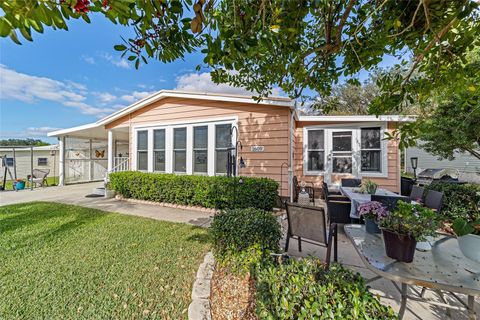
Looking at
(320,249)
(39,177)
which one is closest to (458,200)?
(320,249)

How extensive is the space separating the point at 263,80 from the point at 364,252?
104 inches

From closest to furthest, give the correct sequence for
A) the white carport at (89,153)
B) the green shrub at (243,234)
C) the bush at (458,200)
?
the green shrub at (243,234) → the bush at (458,200) → the white carport at (89,153)

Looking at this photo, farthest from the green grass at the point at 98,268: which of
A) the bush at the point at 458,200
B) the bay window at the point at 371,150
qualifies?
the bay window at the point at 371,150

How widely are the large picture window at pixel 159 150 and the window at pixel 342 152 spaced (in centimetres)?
631

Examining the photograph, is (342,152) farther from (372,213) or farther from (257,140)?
(372,213)

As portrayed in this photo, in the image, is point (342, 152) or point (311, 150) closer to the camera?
point (342, 152)

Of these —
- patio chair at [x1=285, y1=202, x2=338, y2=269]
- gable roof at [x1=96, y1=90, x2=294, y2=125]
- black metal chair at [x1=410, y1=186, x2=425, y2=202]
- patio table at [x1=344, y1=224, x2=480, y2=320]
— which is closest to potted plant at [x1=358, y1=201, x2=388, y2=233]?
patio table at [x1=344, y1=224, x2=480, y2=320]

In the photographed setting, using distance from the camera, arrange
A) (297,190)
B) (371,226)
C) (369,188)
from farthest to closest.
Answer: (297,190) < (369,188) < (371,226)

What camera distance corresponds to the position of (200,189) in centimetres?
593

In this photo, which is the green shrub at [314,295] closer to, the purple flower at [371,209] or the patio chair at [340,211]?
the purple flower at [371,209]

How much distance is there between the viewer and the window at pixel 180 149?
7.43 m

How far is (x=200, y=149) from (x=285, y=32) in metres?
5.48

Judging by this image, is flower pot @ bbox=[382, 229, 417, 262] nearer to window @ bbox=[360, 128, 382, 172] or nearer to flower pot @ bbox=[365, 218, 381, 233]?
flower pot @ bbox=[365, 218, 381, 233]

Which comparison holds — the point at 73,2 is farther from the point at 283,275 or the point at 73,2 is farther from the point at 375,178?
the point at 375,178
